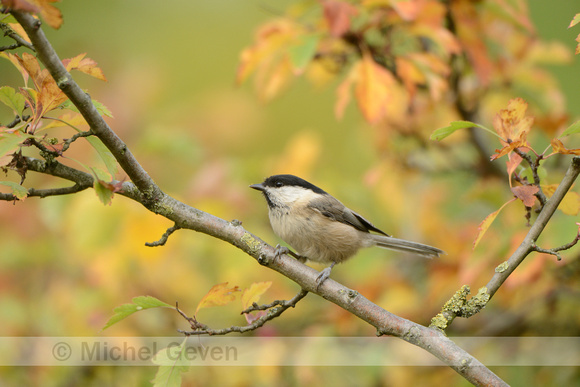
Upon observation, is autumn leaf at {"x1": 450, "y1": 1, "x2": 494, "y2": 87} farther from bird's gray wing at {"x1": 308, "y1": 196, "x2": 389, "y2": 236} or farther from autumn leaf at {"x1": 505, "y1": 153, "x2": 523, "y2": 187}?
autumn leaf at {"x1": 505, "y1": 153, "x2": 523, "y2": 187}

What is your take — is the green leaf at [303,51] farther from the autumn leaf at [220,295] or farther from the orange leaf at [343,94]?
the autumn leaf at [220,295]

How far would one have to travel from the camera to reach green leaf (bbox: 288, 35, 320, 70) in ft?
6.35

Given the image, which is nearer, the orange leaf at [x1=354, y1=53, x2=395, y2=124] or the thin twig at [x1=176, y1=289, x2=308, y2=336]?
the thin twig at [x1=176, y1=289, x2=308, y2=336]

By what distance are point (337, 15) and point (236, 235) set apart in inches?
39.2

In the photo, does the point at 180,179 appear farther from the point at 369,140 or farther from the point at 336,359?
the point at 336,359

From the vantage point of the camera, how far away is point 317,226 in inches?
91.5

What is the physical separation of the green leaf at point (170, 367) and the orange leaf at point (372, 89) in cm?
110

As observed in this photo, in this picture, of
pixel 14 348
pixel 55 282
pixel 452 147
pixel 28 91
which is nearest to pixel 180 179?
pixel 55 282

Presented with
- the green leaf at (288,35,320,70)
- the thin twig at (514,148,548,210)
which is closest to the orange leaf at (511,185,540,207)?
the thin twig at (514,148,548,210)

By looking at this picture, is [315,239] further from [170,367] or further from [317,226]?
[170,367]

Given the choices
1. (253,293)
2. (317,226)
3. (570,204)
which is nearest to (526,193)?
(570,204)

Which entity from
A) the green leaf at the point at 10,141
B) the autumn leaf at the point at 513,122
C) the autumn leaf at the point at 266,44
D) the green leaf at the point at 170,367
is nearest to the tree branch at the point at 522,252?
the autumn leaf at the point at 513,122

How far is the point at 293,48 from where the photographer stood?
2.01 meters

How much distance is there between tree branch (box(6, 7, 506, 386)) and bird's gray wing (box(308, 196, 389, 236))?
34.2 inches
